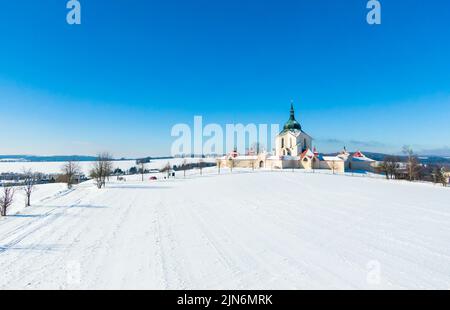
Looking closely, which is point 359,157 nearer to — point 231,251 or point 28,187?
point 231,251

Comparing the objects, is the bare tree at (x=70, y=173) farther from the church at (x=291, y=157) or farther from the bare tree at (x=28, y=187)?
the church at (x=291, y=157)

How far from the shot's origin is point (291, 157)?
6788 centimetres

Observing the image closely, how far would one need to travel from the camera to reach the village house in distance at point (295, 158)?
2559 inches

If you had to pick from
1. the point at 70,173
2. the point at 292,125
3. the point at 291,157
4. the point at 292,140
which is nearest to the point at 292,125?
the point at 292,125

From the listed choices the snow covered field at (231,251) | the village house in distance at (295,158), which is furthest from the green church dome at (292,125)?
the snow covered field at (231,251)

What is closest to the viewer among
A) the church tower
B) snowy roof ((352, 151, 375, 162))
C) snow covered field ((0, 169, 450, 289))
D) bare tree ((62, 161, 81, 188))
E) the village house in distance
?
snow covered field ((0, 169, 450, 289))

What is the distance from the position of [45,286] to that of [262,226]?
27.9ft

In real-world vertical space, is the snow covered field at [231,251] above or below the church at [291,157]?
below

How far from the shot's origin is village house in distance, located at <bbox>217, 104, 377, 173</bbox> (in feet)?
213

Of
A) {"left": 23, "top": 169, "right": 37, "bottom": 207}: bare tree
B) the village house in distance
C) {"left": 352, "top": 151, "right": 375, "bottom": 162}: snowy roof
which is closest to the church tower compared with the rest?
the village house in distance

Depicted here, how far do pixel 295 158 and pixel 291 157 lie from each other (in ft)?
3.79

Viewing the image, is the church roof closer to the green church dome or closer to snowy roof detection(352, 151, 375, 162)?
the green church dome

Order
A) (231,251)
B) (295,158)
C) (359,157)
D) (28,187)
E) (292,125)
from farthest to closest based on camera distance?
(292,125) → (359,157) → (295,158) → (28,187) → (231,251)

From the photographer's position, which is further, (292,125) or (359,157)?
(292,125)
